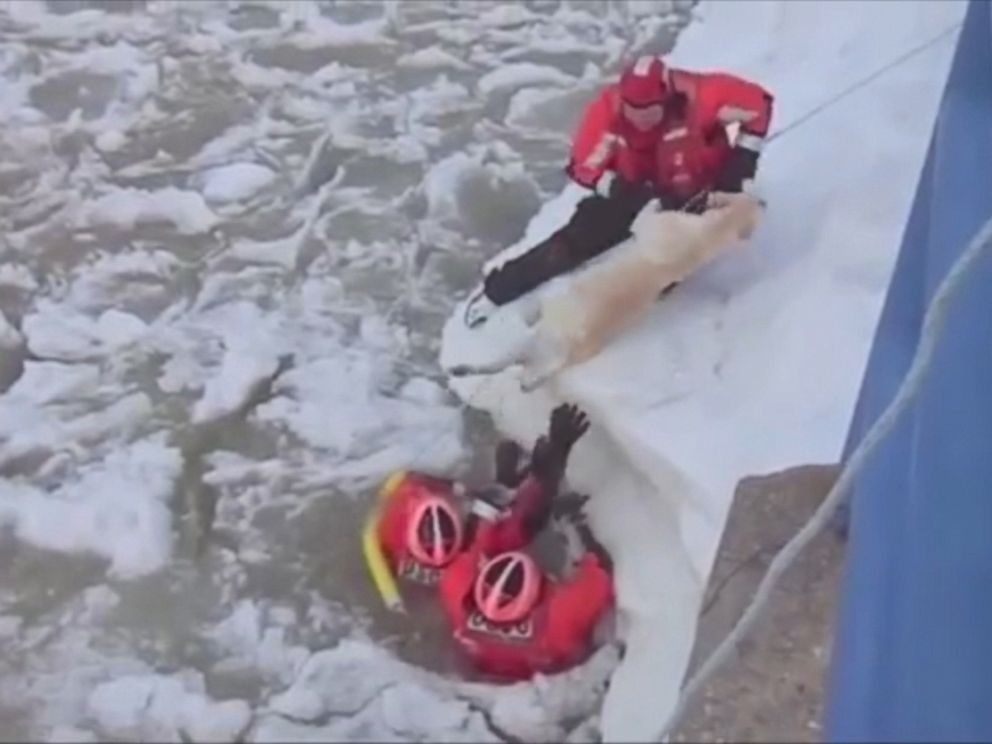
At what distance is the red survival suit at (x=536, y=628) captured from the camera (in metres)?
1.11

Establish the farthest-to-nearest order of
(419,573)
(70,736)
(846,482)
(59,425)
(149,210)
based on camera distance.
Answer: (149,210) < (59,425) < (419,573) < (70,736) < (846,482)

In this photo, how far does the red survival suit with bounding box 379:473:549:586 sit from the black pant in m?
0.23

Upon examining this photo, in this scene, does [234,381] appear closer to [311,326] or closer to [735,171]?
[311,326]

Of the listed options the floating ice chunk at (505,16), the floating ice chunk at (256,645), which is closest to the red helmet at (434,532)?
the floating ice chunk at (256,645)

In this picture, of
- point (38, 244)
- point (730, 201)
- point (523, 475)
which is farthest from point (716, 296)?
point (38, 244)

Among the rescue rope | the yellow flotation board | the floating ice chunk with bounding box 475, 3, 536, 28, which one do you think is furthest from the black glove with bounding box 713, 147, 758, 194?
the floating ice chunk with bounding box 475, 3, 536, 28

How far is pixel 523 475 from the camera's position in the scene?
1247mm

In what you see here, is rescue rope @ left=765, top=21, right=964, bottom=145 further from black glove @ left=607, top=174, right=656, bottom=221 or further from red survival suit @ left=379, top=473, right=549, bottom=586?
red survival suit @ left=379, top=473, right=549, bottom=586

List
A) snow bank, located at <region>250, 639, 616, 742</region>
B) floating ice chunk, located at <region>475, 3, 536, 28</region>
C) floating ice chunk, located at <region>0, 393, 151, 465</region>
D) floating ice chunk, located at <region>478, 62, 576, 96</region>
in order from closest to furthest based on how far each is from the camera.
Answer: snow bank, located at <region>250, 639, 616, 742</region>
floating ice chunk, located at <region>0, 393, 151, 465</region>
floating ice chunk, located at <region>478, 62, 576, 96</region>
floating ice chunk, located at <region>475, 3, 536, 28</region>

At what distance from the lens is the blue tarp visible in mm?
690

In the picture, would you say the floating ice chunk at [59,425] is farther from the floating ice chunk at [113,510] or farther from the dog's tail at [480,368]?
the dog's tail at [480,368]

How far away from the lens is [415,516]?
1.19 m

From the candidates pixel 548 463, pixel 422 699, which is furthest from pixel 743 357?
pixel 422 699

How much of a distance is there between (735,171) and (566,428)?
292mm
